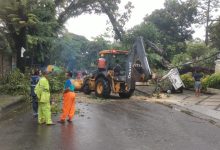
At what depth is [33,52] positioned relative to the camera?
27094 millimetres

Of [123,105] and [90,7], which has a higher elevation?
[90,7]

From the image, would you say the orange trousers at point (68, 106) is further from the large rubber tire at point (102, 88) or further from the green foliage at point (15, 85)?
the large rubber tire at point (102, 88)

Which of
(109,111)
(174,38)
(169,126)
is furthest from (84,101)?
(174,38)

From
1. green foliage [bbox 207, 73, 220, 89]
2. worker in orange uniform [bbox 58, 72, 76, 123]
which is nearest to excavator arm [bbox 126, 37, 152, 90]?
green foliage [bbox 207, 73, 220, 89]

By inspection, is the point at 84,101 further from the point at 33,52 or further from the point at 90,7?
the point at 90,7

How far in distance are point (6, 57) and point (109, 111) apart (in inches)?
410

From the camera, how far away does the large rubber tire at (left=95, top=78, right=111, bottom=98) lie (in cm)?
2157

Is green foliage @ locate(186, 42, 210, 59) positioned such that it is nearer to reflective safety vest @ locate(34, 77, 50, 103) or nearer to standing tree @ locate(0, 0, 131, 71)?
standing tree @ locate(0, 0, 131, 71)

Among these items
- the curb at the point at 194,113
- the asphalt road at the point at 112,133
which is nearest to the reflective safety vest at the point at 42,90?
the asphalt road at the point at 112,133

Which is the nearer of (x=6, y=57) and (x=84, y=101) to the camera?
(x=84, y=101)

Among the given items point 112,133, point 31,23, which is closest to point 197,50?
point 31,23

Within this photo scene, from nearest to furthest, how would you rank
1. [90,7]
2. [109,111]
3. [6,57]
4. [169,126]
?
[169,126]
[109,111]
[6,57]
[90,7]

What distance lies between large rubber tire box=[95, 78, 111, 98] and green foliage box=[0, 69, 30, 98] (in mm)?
3901

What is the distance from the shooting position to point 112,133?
35.6 ft
